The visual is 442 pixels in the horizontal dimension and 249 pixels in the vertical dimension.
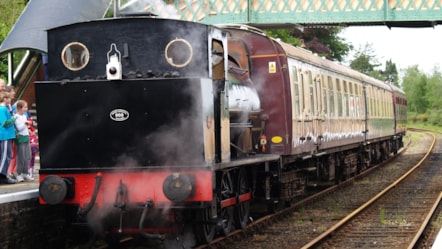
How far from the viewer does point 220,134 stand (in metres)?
8.81

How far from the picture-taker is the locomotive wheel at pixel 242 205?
33.3 feet

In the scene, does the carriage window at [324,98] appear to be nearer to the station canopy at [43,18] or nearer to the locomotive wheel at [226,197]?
the locomotive wheel at [226,197]

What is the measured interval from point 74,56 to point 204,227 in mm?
2670

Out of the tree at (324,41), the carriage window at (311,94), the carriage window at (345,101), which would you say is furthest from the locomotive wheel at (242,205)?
the tree at (324,41)

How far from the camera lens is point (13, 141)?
11125 mm

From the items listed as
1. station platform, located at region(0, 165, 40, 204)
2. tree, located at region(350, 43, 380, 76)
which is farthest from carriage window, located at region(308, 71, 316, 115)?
tree, located at region(350, 43, 380, 76)

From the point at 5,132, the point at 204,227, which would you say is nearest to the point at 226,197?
the point at 204,227

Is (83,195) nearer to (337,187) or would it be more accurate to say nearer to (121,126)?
(121,126)

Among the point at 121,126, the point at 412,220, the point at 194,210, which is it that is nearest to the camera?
the point at 121,126

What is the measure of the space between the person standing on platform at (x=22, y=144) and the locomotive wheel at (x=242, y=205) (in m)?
3.30

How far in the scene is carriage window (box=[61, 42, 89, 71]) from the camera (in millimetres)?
8609

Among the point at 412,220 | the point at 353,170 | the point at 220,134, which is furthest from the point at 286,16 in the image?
the point at 220,134

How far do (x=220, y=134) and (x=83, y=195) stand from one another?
1.76 metres

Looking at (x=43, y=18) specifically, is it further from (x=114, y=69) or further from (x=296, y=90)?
(x=114, y=69)
